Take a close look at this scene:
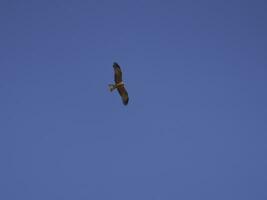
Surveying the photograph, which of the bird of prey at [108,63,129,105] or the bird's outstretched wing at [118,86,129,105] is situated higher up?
the bird of prey at [108,63,129,105]

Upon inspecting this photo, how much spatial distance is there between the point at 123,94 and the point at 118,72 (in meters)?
0.24

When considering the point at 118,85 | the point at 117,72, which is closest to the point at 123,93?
the point at 118,85

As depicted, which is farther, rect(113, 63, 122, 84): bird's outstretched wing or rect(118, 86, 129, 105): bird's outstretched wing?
rect(118, 86, 129, 105): bird's outstretched wing

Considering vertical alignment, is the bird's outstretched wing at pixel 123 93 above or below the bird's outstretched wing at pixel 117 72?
below

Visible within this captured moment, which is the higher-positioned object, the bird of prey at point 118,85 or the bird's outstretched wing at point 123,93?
the bird of prey at point 118,85

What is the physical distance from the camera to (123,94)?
5.43m

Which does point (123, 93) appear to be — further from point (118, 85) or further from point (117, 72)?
point (117, 72)

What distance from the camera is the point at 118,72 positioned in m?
5.30

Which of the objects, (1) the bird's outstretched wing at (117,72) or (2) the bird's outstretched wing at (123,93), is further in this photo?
(2) the bird's outstretched wing at (123,93)

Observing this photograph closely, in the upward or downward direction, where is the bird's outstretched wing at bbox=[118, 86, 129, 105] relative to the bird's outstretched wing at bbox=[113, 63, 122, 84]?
downward

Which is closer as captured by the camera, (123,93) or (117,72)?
(117,72)
